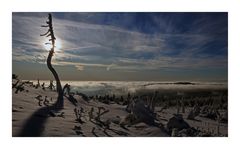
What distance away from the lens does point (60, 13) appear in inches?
126

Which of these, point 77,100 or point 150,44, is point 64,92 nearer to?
point 77,100

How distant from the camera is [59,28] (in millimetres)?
3182

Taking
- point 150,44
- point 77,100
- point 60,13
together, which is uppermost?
point 60,13

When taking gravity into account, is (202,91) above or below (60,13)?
below

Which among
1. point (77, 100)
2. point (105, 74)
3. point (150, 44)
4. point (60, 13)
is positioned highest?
point (60, 13)

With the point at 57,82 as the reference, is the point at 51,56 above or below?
above

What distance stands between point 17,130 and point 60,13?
3.09 feet

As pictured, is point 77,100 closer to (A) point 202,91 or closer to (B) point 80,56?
(B) point 80,56

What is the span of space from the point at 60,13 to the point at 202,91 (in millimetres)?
1251
